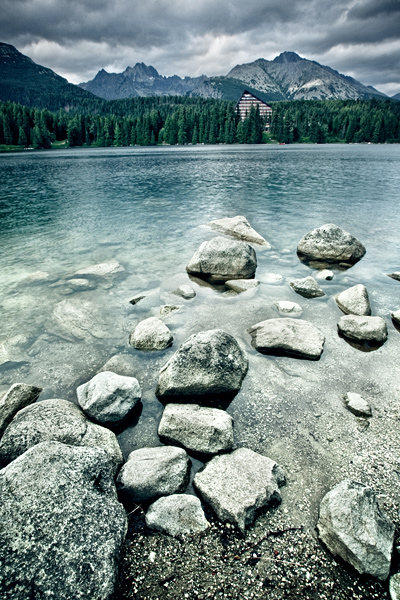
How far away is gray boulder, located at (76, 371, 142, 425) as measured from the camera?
20.2 ft

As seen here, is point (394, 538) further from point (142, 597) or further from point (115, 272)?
point (115, 272)

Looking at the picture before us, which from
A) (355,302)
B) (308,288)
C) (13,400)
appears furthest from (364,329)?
(13,400)

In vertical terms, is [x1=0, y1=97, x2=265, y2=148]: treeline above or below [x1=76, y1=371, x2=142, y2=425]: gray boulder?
above

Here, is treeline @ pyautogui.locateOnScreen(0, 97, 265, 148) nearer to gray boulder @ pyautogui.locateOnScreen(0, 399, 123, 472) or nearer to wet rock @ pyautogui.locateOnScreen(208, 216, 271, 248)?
wet rock @ pyautogui.locateOnScreen(208, 216, 271, 248)

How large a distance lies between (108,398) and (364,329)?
22.7ft

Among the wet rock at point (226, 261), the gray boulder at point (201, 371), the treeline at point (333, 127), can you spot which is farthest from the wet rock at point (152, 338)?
the treeline at point (333, 127)

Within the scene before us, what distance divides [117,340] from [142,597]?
6228mm

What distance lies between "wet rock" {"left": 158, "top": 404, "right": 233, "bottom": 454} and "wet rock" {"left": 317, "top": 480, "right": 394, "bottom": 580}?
5.87ft

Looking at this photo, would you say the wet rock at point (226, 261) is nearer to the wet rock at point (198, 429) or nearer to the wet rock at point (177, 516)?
the wet rock at point (198, 429)

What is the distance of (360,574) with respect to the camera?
12.4 ft

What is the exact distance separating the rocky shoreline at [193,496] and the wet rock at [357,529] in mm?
16

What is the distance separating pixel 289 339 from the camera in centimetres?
827

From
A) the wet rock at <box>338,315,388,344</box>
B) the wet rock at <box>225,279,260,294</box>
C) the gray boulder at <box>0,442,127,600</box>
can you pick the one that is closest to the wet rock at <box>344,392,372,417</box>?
the wet rock at <box>338,315,388,344</box>

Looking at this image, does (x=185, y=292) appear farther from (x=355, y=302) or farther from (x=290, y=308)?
(x=355, y=302)
